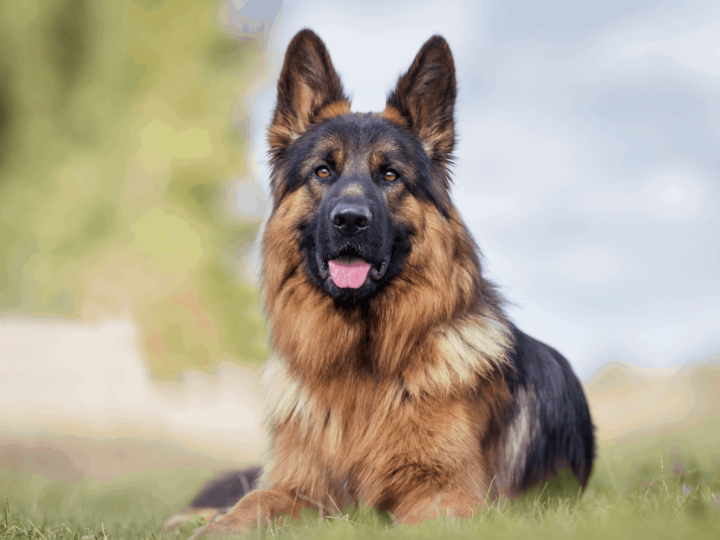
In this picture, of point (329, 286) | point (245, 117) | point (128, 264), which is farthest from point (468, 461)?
point (245, 117)

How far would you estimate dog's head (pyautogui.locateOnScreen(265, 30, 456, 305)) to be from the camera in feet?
11.5

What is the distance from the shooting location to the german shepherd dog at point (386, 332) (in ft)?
10.8

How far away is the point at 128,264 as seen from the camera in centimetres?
1336

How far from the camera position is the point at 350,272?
3.51 m

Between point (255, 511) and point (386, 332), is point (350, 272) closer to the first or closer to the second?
point (386, 332)

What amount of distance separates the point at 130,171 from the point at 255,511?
42.9 feet

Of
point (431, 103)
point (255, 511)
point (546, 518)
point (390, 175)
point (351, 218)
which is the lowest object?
point (255, 511)

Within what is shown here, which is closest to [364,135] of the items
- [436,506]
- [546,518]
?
[436,506]

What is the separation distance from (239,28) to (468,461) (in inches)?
610

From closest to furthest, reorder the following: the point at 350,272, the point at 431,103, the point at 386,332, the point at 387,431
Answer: the point at 387,431 → the point at 350,272 → the point at 386,332 → the point at 431,103

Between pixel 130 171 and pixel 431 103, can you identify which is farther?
pixel 130 171

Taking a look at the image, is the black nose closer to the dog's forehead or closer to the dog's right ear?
the dog's forehead

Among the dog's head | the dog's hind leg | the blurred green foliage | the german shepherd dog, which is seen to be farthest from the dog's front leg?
the blurred green foliage

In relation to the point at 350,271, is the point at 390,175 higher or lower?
higher
